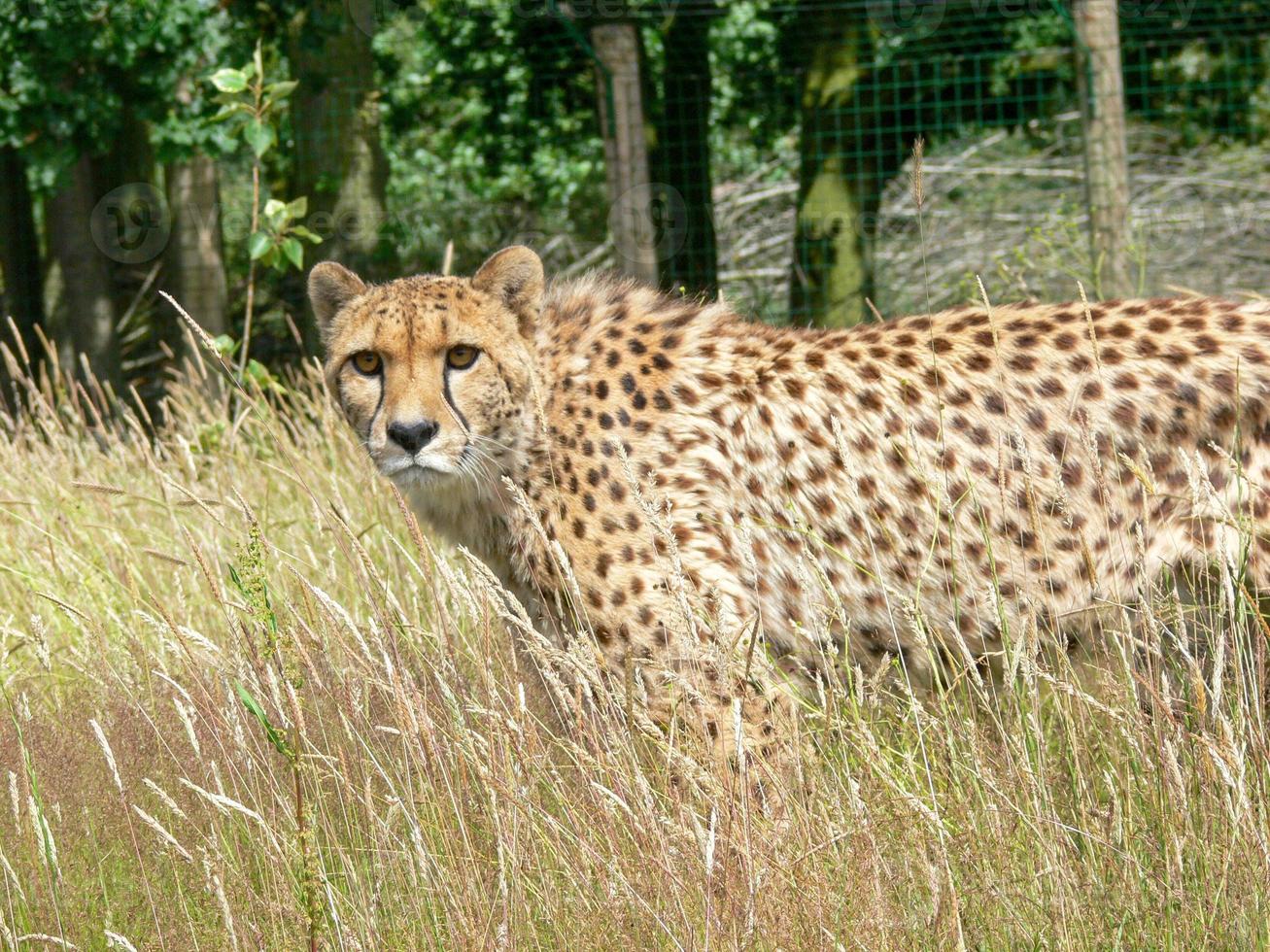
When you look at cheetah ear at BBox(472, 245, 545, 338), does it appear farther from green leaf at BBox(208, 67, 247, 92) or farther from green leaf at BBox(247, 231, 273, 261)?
green leaf at BBox(208, 67, 247, 92)

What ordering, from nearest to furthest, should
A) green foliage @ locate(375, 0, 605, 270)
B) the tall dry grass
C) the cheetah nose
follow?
the tall dry grass < the cheetah nose < green foliage @ locate(375, 0, 605, 270)

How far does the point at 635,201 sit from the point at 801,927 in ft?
16.9

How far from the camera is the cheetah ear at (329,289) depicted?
3.54 m

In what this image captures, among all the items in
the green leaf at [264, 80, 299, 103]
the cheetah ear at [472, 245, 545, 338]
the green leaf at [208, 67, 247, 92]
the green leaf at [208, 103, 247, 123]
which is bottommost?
the cheetah ear at [472, 245, 545, 338]

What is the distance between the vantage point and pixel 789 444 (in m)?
3.43

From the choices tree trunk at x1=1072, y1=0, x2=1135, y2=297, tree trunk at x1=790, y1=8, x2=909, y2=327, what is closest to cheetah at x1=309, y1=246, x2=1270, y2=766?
tree trunk at x1=1072, y1=0, x2=1135, y2=297

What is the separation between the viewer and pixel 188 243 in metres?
10.1

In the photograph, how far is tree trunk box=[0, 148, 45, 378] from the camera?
1069cm

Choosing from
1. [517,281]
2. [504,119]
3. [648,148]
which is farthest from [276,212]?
[504,119]

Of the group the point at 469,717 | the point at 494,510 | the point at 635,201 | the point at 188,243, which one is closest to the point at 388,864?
the point at 469,717

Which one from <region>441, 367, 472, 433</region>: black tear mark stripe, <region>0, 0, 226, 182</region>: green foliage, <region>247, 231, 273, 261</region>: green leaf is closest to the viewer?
<region>441, 367, 472, 433</region>: black tear mark stripe

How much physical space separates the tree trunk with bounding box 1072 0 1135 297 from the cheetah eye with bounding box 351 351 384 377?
4.15 metres

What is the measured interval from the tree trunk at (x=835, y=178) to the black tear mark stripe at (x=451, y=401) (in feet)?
21.5

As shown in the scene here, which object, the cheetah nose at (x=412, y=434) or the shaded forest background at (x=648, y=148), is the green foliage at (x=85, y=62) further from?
the cheetah nose at (x=412, y=434)
